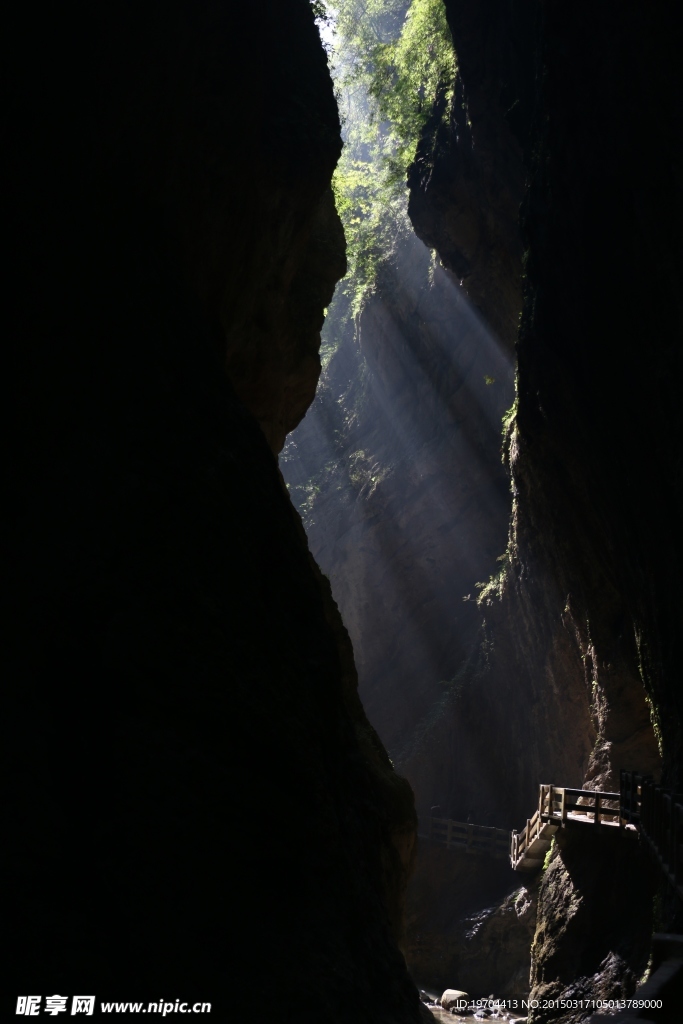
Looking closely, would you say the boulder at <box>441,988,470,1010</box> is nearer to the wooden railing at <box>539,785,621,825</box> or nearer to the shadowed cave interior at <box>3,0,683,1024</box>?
the shadowed cave interior at <box>3,0,683,1024</box>

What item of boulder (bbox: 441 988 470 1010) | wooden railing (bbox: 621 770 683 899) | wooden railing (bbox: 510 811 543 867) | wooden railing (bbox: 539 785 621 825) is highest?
wooden railing (bbox: 621 770 683 899)


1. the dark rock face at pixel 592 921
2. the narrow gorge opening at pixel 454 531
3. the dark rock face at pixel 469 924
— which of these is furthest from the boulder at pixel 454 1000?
the dark rock face at pixel 592 921

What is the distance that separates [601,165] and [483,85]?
866 cm

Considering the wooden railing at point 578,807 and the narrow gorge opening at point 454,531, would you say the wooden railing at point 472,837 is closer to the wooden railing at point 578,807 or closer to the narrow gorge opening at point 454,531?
the narrow gorge opening at point 454,531

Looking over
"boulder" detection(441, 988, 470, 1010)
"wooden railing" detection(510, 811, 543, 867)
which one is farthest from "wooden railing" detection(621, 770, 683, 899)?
"boulder" detection(441, 988, 470, 1010)

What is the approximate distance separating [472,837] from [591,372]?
1613 cm

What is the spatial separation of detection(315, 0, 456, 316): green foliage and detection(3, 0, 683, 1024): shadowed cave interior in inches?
16.9

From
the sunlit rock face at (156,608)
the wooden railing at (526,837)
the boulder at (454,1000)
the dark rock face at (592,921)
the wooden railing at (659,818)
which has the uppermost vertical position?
the sunlit rock face at (156,608)

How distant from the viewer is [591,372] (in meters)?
12.6

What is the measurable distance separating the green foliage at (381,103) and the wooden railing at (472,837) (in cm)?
1881

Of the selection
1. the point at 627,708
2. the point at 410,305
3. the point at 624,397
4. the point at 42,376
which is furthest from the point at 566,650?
the point at 410,305

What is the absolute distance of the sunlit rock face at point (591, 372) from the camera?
31.2ft

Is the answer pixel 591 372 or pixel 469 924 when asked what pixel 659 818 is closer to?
pixel 591 372

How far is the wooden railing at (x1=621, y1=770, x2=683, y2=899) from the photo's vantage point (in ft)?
25.8
